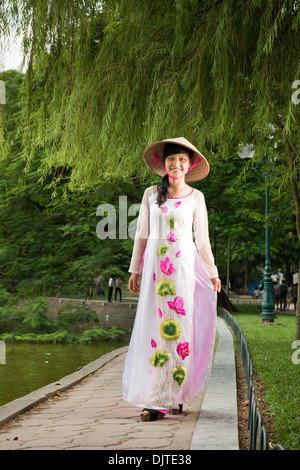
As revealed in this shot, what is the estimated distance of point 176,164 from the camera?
510cm

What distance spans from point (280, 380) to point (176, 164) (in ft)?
11.6

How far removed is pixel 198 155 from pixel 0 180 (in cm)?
1582

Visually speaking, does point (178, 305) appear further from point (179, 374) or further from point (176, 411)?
point (176, 411)

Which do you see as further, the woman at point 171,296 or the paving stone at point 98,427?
the woman at point 171,296

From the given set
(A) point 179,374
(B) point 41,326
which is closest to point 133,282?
(A) point 179,374

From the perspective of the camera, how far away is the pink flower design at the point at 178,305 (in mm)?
5000

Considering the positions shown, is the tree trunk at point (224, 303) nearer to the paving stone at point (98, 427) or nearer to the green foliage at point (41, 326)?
the green foliage at point (41, 326)

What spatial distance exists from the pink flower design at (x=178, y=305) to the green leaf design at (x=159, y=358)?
350 mm

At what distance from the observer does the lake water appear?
8.84 metres

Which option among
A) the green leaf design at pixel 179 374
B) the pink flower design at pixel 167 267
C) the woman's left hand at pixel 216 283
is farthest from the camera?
the woman's left hand at pixel 216 283

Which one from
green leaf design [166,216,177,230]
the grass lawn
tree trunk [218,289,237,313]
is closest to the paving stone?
the grass lawn

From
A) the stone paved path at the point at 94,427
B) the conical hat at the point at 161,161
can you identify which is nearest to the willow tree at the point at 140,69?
the conical hat at the point at 161,161
